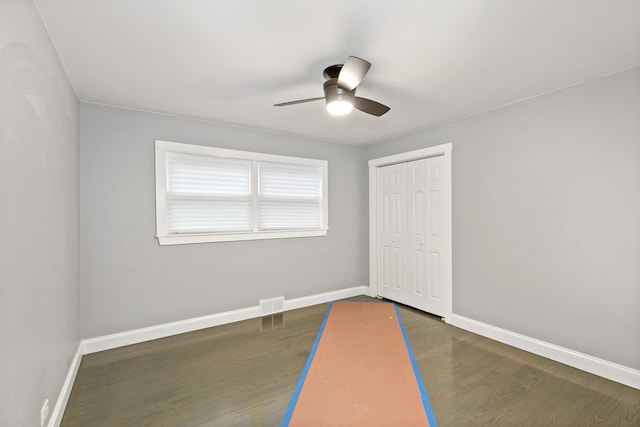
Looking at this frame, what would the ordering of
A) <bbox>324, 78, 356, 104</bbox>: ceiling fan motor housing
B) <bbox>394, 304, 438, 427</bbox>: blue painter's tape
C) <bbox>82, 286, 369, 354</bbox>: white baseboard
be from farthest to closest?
<bbox>82, 286, 369, 354</bbox>: white baseboard
<bbox>324, 78, 356, 104</bbox>: ceiling fan motor housing
<bbox>394, 304, 438, 427</bbox>: blue painter's tape

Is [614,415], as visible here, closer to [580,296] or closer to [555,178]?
[580,296]

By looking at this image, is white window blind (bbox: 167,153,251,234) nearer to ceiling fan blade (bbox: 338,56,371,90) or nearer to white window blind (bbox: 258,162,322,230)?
white window blind (bbox: 258,162,322,230)

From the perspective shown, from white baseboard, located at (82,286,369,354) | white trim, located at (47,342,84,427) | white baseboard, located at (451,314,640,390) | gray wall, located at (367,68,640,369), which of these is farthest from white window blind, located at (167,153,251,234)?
white baseboard, located at (451,314,640,390)

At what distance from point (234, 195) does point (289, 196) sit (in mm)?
821

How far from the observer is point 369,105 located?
2.53 metres

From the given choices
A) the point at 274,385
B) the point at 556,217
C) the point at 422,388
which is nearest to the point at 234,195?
the point at 274,385

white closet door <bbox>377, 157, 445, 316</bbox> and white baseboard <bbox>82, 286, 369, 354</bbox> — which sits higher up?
white closet door <bbox>377, 157, 445, 316</bbox>

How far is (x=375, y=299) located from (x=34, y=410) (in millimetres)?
4088

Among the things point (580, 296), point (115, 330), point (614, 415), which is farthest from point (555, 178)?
point (115, 330)

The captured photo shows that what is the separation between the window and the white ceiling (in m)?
0.71

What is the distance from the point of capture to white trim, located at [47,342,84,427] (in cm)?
193

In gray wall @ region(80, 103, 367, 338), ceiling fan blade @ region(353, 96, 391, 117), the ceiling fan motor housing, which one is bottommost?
gray wall @ region(80, 103, 367, 338)

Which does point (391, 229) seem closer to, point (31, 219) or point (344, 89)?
point (344, 89)

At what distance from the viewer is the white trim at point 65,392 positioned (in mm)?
1931
